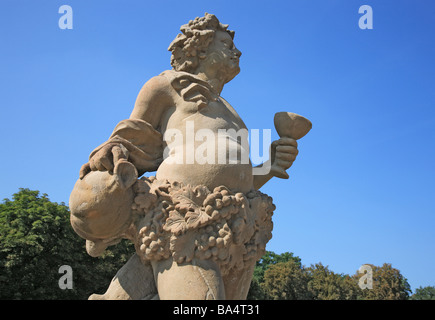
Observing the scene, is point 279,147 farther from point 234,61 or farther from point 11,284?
point 11,284

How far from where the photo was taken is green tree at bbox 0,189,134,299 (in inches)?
755

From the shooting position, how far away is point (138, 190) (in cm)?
437

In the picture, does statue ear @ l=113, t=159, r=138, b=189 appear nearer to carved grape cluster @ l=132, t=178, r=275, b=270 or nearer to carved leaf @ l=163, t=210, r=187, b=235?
carved grape cluster @ l=132, t=178, r=275, b=270

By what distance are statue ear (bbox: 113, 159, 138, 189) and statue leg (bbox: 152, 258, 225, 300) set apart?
2.63 ft

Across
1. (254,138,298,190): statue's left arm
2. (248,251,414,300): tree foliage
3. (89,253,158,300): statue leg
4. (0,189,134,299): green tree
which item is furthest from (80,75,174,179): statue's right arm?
(248,251,414,300): tree foliage

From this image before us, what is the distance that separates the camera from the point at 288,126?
17.9ft

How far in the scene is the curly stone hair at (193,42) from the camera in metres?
5.38

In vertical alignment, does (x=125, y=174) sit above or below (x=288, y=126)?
below

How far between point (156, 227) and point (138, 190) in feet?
1.33

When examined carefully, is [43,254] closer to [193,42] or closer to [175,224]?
[193,42]

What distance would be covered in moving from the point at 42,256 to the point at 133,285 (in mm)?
17074

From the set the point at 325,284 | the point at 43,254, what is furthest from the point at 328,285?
the point at 43,254

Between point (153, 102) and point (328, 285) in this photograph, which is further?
point (328, 285)
